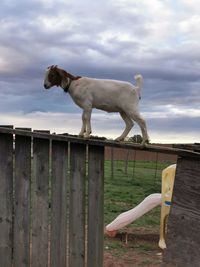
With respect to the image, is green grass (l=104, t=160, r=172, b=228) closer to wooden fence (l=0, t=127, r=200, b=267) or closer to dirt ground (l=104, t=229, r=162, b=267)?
dirt ground (l=104, t=229, r=162, b=267)

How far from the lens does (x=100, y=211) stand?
5.09 metres

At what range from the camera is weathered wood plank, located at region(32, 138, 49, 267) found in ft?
16.8

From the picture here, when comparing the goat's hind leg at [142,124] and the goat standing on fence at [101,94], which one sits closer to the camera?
the goat's hind leg at [142,124]

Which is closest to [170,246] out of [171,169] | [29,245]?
[29,245]

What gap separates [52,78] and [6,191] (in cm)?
145

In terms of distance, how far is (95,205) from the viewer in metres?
5.07

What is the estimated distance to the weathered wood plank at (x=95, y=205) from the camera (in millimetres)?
5023

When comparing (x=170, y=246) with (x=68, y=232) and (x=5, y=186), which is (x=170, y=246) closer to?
(x=68, y=232)

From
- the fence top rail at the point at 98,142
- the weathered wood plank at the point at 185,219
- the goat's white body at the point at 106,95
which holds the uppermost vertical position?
the goat's white body at the point at 106,95

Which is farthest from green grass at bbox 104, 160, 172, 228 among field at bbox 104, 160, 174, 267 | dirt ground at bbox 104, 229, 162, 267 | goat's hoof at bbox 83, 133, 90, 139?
goat's hoof at bbox 83, 133, 90, 139

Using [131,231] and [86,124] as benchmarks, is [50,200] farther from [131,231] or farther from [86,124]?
[131,231]

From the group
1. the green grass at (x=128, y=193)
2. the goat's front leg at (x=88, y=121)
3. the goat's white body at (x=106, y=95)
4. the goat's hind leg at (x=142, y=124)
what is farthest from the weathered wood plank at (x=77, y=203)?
the green grass at (x=128, y=193)

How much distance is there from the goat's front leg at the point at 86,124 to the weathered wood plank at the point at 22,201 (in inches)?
28.8

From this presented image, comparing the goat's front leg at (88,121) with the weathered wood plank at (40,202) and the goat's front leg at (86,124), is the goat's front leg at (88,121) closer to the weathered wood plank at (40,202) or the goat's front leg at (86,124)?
the goat's front leg at (86,124)
